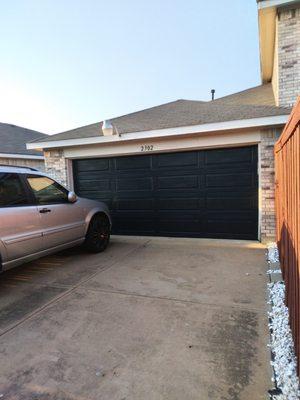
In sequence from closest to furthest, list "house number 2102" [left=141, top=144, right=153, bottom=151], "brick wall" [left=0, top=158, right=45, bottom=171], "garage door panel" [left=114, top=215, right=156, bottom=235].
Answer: "house number 2102" [left=141, top=144, right=153, bottom=151], "garage door panel" [left=114, top=215, right=156, bottom=235], "brick wall" [left=0, top=158, right=45, bottom=171]

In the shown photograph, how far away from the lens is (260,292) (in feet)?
12.9

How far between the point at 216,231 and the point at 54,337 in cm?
484

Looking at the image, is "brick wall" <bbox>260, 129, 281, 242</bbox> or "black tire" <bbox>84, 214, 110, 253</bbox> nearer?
"black tire" <bbox>84, 214, 110, 253</bbox>

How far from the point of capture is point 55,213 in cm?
505

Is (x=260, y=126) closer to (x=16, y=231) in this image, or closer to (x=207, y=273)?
(x=207, y=273)

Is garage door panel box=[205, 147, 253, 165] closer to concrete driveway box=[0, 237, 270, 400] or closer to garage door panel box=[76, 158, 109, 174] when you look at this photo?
concrete driveway box=[0, 237, 270, 400]

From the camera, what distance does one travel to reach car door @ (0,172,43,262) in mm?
4094

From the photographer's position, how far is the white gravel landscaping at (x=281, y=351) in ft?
6.98

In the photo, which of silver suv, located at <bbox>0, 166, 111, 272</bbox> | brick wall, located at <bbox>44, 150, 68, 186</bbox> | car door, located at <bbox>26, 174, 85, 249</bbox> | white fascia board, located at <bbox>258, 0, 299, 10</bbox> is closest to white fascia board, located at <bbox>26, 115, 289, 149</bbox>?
brick wall, located at <bbox>44, 150, 68, 186</bbox>

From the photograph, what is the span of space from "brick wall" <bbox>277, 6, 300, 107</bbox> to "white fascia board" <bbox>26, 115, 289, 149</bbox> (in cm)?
91

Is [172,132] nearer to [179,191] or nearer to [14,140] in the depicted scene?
[179,191]

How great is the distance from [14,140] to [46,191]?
964 centimetres

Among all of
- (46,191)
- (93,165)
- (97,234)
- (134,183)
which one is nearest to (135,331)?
(46,191)

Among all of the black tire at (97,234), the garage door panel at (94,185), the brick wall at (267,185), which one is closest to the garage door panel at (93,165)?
the garage door panel at (94,185)
